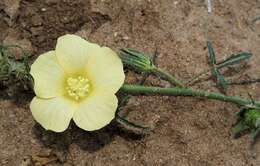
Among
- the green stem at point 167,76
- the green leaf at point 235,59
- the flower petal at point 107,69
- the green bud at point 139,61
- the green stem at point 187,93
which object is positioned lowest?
the green stem at point 187,93

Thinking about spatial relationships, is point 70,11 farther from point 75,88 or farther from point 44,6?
point 75,88

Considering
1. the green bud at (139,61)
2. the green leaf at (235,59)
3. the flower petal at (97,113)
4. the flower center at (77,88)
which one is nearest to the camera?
the flower petal at (97,113)

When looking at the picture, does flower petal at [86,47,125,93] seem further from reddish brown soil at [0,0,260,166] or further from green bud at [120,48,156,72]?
reddish brown soil at [0,0,260,166]

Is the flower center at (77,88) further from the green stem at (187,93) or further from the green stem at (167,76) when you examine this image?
Result: the green stem at (167,76)

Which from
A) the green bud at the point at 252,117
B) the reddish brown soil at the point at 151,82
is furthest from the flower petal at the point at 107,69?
the green bud at the point at 252,117

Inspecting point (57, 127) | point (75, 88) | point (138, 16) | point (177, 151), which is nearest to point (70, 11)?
point (138, 16)

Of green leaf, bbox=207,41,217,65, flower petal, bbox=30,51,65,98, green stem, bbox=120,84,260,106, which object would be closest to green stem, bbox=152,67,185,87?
green stem, bbox=120,84,260,106

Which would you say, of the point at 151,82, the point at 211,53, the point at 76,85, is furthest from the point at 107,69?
the point at 211,53
